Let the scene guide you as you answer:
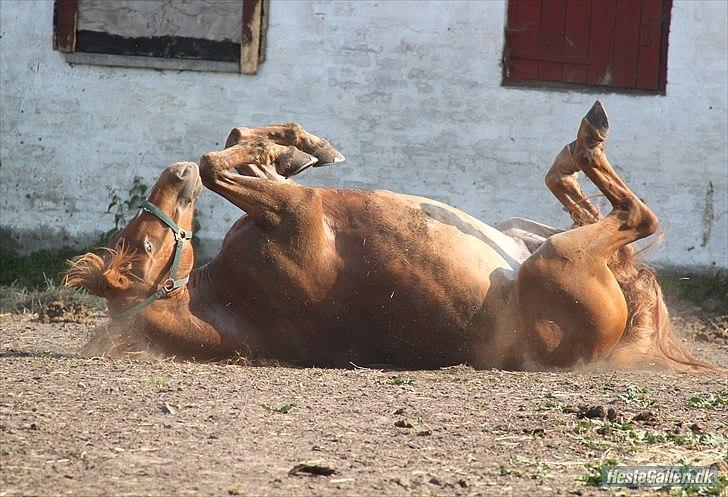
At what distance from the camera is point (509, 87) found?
423 inches

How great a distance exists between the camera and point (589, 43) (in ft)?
35.7

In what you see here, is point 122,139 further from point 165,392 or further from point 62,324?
point 165,392

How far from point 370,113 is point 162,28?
2.11 metres

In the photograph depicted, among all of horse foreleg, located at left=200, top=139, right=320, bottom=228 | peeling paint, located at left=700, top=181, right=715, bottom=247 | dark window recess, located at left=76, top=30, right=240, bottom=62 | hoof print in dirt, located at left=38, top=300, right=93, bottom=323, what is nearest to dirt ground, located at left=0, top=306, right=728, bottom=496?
horse foreleg, located at left=200, top=139, right=320, bottom=228

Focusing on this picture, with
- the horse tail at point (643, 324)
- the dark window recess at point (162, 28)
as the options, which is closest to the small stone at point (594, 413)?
the horse tail at point (643, 324)

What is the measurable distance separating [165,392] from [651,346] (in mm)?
2821

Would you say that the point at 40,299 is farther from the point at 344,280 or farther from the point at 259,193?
the point at 344,280

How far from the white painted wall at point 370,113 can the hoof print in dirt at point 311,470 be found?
23.3 ft

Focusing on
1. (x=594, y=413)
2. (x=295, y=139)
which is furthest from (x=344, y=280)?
(x=594, y=413)

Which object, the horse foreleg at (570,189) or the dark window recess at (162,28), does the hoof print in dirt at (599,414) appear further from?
the dark window recess at (162,28)

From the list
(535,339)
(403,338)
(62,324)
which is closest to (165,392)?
(403,338)

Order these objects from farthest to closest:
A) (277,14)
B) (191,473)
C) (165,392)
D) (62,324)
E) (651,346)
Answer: (277,14)
(62,324)
(651,346)
(165,392)
(191,473)

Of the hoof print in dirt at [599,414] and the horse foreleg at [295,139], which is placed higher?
the horse foreleg at [295,139]

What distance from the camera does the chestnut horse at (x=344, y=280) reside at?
5.61 meters
